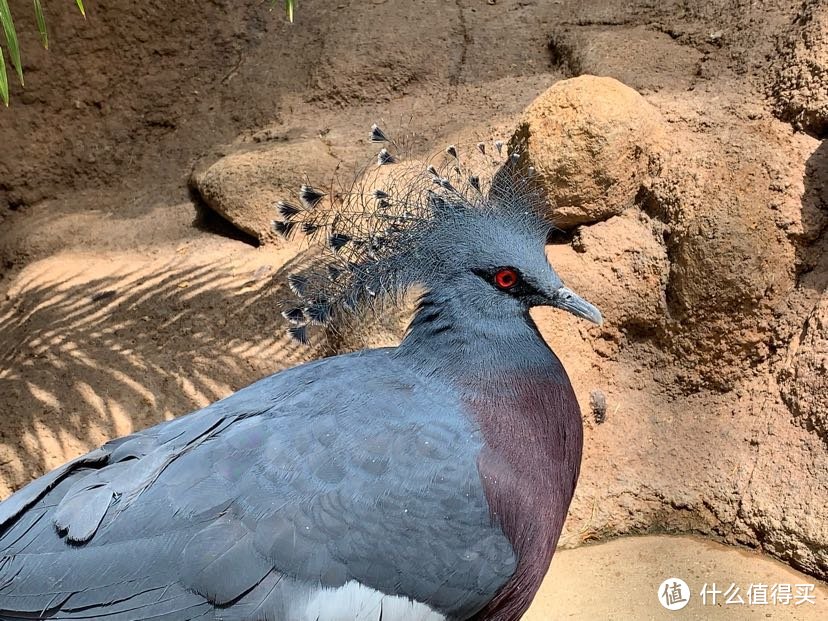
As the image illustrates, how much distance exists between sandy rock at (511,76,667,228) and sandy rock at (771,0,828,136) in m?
0.53

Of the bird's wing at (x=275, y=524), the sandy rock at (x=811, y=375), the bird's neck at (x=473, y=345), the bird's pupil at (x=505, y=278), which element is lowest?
the sandy rock at (x=811, y=375)

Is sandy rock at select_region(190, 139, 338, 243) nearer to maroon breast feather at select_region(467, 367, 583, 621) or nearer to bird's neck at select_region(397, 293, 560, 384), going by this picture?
bird's neck at select_region(397, 293, 560, 384)

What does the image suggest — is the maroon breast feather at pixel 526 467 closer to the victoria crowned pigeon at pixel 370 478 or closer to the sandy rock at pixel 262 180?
the victoria crowned pigeon at pixel 370 478

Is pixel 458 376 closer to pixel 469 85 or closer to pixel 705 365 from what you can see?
pixel 705 365

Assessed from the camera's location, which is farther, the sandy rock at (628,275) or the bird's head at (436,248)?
the sandy rock at (628,275)

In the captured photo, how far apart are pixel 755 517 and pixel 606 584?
0.66 meters

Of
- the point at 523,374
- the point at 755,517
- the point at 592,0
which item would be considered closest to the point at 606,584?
the point at 755,517

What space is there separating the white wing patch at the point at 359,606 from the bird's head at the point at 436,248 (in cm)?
82

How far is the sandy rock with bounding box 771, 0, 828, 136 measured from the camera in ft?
11.7

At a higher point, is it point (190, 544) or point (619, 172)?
point (619, 172)

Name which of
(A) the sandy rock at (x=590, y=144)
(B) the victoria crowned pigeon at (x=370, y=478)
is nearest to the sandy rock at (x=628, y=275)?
(A) the sandy rock at (x=590, y=144)

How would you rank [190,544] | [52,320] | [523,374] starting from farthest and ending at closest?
[52,320] < [523,374] < [190,544]

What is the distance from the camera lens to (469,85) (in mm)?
4770

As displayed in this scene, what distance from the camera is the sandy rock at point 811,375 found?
10.9 feet
